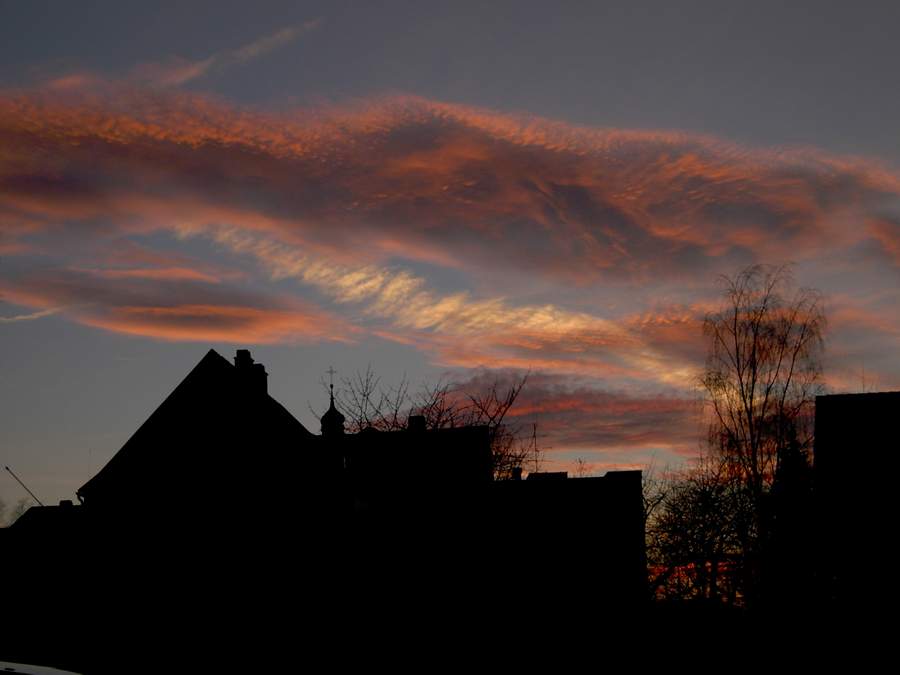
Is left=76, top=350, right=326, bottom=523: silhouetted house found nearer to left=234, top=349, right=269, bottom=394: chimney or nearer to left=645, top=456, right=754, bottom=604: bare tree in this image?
left=234, top=349, right=269, bottom=394: chimney

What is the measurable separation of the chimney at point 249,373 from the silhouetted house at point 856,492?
2227 cm

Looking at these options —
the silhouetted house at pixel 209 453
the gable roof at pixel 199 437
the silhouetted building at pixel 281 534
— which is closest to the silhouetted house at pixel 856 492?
the silhouetted building at pixel 281 534

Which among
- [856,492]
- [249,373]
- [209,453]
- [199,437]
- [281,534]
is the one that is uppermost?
[249,373]

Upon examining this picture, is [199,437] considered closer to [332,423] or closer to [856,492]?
[332,423]

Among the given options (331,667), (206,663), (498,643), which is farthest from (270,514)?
(498,643)

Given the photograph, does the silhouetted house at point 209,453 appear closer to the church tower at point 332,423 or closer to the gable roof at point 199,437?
the gable roof at point 199,437

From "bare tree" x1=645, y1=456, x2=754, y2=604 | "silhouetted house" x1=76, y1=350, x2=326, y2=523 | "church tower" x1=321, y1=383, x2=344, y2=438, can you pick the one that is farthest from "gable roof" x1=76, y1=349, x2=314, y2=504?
"bare tree" x1=645, y1=456, x2=754, y2=604

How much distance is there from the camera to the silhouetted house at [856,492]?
26.9m

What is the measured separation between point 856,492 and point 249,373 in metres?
24.0

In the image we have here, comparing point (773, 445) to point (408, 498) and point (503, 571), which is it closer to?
point (503, 571)

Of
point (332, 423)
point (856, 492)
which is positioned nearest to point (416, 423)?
point (332, 423)

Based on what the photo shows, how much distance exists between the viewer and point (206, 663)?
3084cm

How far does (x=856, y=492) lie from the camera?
94.6 ft

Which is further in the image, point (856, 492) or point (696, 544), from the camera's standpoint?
point (696, 544)
